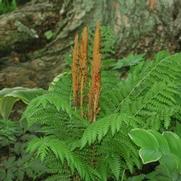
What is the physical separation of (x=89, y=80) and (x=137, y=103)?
0.48 metres

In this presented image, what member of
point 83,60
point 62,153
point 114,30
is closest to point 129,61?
point 114,30

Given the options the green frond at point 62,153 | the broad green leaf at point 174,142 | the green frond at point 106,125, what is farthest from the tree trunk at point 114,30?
the broad green leaf at point 174,142

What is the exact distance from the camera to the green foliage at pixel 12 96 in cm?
385

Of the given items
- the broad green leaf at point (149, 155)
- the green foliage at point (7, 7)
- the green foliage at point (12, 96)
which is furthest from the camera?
the green foliage at point (7, 7)

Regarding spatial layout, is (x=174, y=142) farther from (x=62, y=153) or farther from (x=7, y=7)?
(x=7, y=7)

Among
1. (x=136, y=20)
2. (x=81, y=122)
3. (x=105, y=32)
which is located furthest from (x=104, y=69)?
(x=136, y=20)

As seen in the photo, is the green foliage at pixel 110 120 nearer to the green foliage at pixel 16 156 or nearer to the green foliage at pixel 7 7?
the green foliage at pixel 16 156

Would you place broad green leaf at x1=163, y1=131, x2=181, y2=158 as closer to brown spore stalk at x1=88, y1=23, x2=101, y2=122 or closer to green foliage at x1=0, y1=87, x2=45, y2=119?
brown spore stalk at x1=88, y1=23, x2=101, y2=122

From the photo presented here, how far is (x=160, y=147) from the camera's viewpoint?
8.07ft

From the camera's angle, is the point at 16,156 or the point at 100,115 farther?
the point at 16,156

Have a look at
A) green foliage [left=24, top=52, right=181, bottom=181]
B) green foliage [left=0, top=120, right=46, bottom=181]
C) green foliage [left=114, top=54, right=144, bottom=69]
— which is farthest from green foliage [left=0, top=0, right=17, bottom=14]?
green foliage [left=24, top=52, right=181, bottom=181]

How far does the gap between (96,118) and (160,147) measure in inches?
34.4

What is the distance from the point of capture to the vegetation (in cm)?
283

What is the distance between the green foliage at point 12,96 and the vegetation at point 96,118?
319 millimetres
